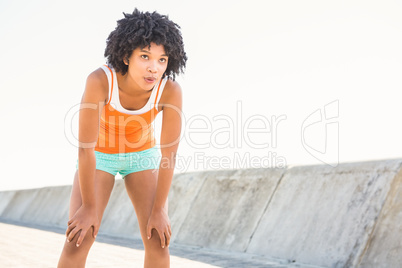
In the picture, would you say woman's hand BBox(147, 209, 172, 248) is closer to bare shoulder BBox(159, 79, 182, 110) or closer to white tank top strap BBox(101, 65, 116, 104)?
bare shoulder BBox(159, 79, 182, 110)

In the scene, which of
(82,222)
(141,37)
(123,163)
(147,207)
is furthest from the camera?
(123,163)

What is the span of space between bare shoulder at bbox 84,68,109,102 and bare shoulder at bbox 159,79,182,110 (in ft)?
1.24

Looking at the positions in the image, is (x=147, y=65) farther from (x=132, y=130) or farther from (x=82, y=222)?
(x=82, y=222)

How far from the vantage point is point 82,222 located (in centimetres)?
280

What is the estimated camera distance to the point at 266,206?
5715 millimetres

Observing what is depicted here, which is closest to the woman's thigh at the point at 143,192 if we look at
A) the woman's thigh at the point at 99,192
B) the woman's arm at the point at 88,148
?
the woman's thigh at the point at 99,192

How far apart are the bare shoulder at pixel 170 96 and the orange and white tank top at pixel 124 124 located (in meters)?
0.03

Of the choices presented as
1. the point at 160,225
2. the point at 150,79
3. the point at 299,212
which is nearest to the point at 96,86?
the point at 150,79

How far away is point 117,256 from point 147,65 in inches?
122

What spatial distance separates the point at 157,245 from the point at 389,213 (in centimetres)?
251

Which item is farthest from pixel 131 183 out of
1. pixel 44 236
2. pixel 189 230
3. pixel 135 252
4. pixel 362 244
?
pixel 44 236

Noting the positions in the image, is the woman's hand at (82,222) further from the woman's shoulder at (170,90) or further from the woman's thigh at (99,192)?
the woman's shoulder at (170,90)

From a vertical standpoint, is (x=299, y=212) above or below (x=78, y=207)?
below

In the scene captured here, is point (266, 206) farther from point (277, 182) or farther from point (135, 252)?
point (135, 252)
